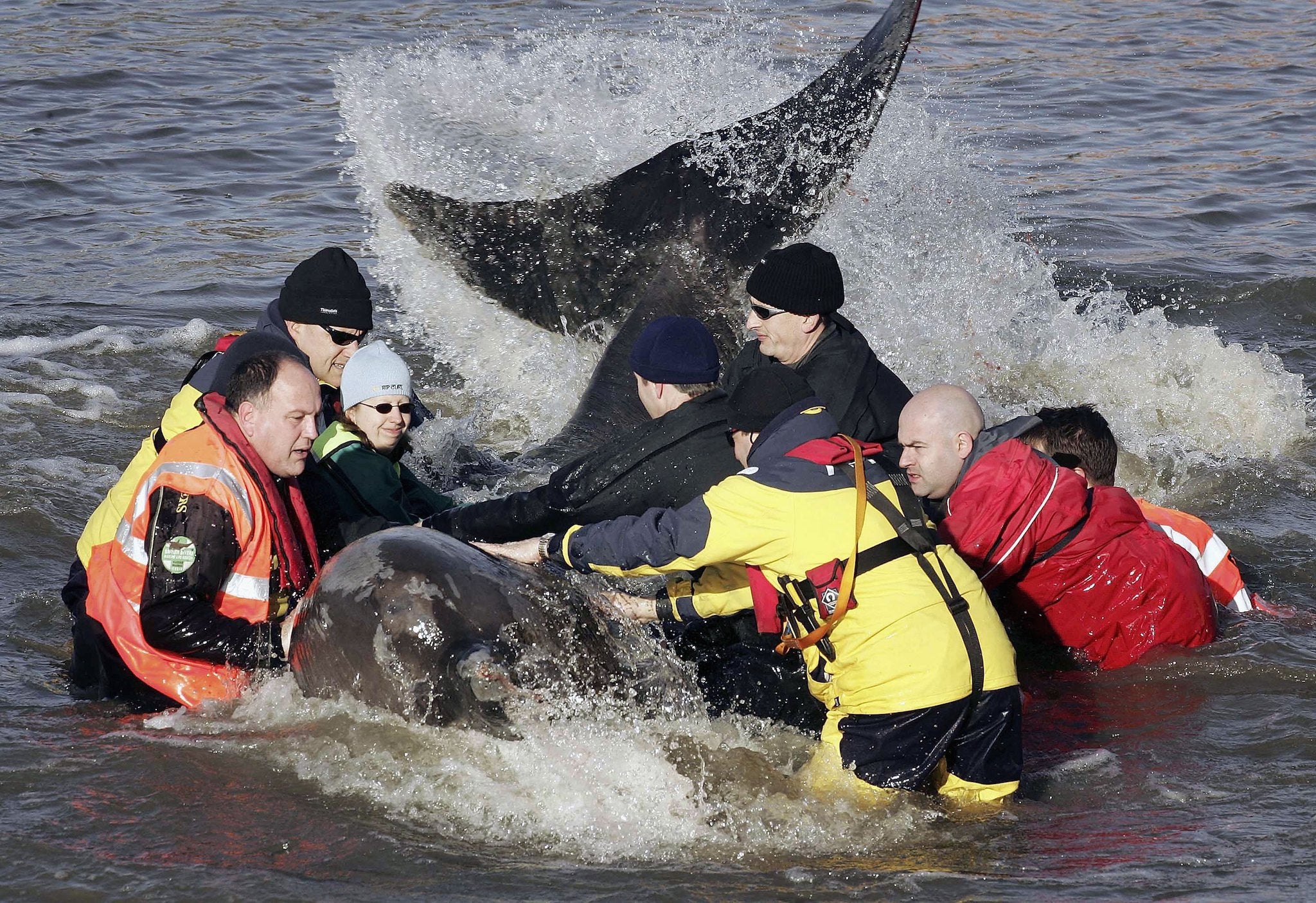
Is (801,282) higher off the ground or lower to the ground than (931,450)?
higher

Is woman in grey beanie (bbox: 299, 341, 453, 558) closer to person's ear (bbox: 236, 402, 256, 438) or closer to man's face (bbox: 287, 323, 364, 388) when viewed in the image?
man's face (bbox: 287, 323, 364, 388)

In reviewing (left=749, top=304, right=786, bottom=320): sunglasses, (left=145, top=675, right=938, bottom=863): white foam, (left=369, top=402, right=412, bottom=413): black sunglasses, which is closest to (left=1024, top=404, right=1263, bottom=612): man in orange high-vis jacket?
(left=749, top=304, right=786, bottom=320): sunglasses

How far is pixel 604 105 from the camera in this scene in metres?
10.0

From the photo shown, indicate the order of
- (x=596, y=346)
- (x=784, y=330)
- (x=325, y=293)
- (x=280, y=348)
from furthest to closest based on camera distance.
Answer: (x=596, y=346), (x=784, y=330), (x=325, y=293), (x=280, y=348)

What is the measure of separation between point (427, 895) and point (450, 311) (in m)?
5.72

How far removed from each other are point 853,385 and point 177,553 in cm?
290

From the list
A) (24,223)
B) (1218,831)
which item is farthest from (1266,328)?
(24,223)

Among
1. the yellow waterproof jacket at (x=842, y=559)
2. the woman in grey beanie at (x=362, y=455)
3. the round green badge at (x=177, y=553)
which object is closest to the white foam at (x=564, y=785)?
the yellow waterproof jacket at (x=842, y=559)

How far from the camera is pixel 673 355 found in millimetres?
5605

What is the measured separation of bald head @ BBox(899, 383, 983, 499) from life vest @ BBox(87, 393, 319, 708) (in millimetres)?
2390

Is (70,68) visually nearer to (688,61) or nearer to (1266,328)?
(688,61)

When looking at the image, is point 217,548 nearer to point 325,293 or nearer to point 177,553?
point 177,553

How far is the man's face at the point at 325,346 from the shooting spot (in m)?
6.02

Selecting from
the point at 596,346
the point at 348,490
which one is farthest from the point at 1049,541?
the point at 596,346
